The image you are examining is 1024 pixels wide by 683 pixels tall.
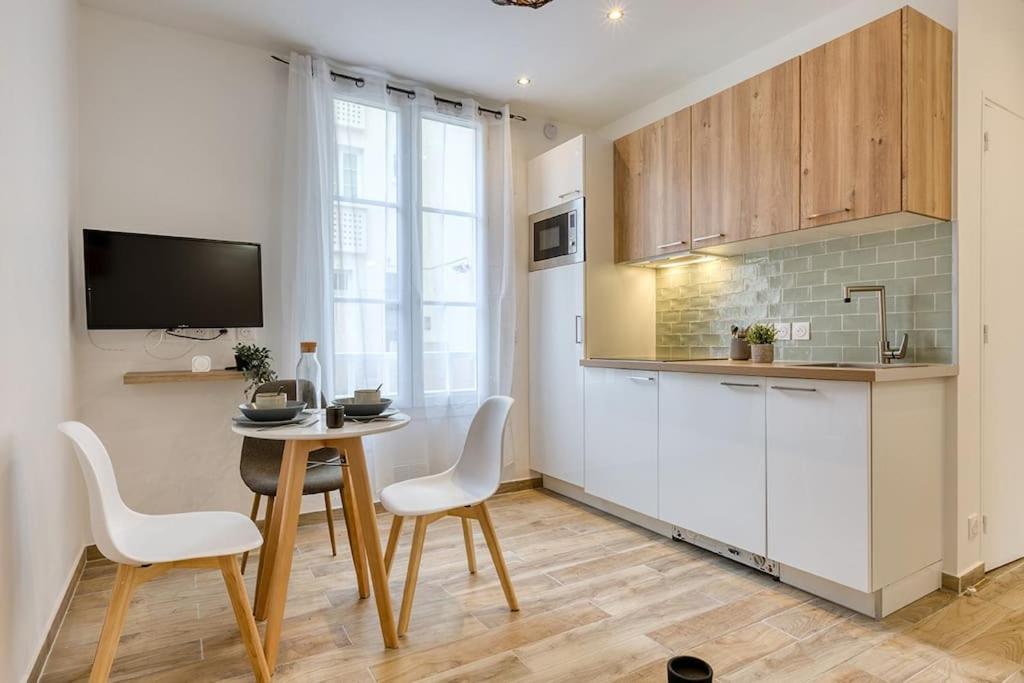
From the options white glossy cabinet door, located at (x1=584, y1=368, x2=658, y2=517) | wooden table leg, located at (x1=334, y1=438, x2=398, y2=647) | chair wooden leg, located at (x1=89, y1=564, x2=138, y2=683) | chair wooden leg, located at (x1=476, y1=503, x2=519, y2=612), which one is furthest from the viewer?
white glossy cabinet door, located at (x1=584, y1=368, x2=658, y2=517)

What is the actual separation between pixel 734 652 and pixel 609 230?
2.56 metres

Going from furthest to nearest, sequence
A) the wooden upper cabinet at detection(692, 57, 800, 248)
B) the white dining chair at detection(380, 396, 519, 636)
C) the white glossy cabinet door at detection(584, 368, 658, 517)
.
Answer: the white glossy cabinet door at detection(584, 368, 658, 517) < the wooden upper cabinet at detection(692, 57, 800, 248) < the white dining chair at detection(380, 396, 519, 636)

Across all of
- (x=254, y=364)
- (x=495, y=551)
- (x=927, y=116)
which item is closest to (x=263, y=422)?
(x=495, y=551)

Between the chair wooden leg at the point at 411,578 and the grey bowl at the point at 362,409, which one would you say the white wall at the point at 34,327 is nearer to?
the grey bowl at the point at 362,409

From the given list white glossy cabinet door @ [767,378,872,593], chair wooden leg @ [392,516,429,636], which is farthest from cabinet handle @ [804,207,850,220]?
chair wooden leg @ [392,516,429,636]

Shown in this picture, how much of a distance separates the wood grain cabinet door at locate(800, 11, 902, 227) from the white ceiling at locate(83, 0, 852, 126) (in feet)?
1.63

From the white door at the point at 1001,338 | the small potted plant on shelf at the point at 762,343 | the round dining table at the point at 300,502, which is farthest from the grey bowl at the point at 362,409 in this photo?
the white door at the point at 1001,338

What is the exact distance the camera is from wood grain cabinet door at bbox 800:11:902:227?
2303mm

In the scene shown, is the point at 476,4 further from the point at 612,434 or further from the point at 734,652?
the point at 734,652

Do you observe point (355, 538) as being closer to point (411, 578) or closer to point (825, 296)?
point (411, 578)

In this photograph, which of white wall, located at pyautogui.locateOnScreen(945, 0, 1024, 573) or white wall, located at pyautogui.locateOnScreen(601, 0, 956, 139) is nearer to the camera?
white wall, located at pyautogui.locateOnScreen(945, 0, 1024, 573)

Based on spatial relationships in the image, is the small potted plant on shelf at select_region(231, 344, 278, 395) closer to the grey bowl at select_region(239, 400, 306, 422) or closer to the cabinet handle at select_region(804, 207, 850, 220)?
the grey bowl at select_region(239, 400, 306, 422)

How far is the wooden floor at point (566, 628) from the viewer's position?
6.08ft

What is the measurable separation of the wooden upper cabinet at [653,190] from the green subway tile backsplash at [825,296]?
0.39 metres
